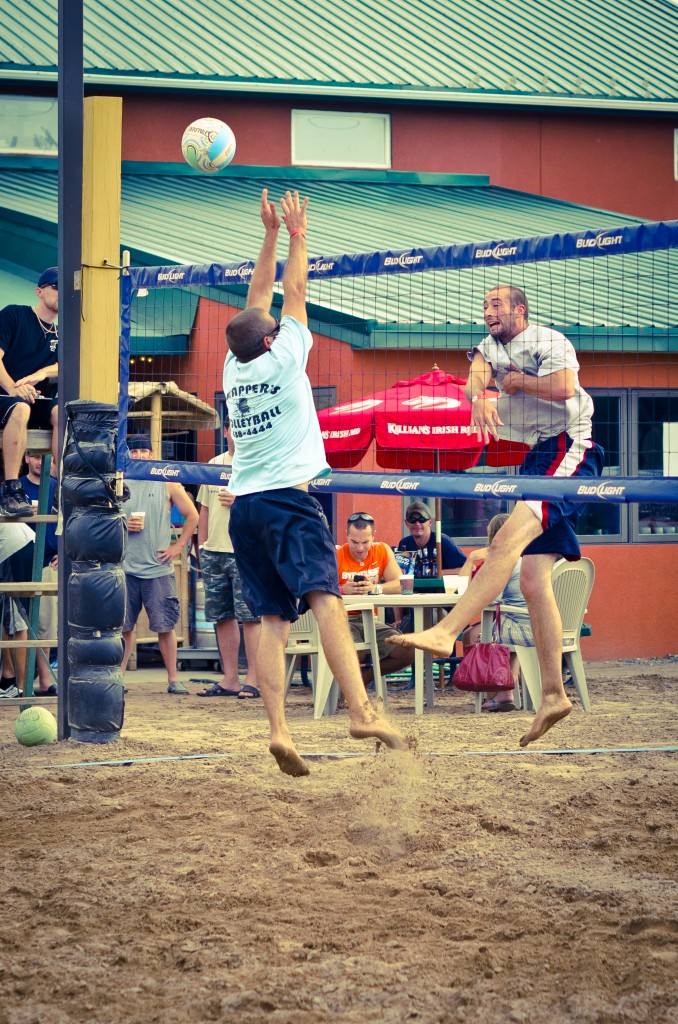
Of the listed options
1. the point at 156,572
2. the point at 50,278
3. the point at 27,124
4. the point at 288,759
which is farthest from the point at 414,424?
the point at 27,124

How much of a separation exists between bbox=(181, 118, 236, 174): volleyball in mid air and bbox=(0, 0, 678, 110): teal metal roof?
6366 millimetres

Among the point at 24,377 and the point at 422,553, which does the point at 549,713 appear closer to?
the point at 24,377

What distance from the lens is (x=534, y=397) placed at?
605 centimetres

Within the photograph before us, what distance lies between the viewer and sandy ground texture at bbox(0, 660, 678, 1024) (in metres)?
3.63

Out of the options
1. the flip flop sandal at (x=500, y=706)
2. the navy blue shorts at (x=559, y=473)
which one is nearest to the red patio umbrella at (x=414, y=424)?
the flip flop sandal at (x=500, y=706)

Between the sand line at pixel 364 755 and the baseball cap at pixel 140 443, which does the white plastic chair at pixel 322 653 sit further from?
the sand line at pixel 364 755

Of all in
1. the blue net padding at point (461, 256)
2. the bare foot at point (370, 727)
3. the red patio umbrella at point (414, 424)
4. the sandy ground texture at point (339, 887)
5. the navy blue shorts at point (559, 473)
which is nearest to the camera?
the sandy ground texture at point (339, 887)

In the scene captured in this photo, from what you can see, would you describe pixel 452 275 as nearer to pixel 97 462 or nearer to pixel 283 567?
pixel 97 462

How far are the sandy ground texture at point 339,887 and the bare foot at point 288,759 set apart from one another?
0.79 ft

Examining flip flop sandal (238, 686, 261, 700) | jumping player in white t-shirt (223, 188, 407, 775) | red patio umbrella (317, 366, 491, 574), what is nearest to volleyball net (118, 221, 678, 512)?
red patio umbrella (317, 366, 491, 574)

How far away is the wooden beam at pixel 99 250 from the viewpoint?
7824mm

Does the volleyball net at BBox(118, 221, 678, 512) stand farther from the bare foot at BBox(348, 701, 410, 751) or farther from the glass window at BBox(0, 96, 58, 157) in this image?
the glass window at BBox(0, 96, 58, 157)

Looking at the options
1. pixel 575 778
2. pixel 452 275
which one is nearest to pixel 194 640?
pixel 452 275

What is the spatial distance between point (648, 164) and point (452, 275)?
5712mm
